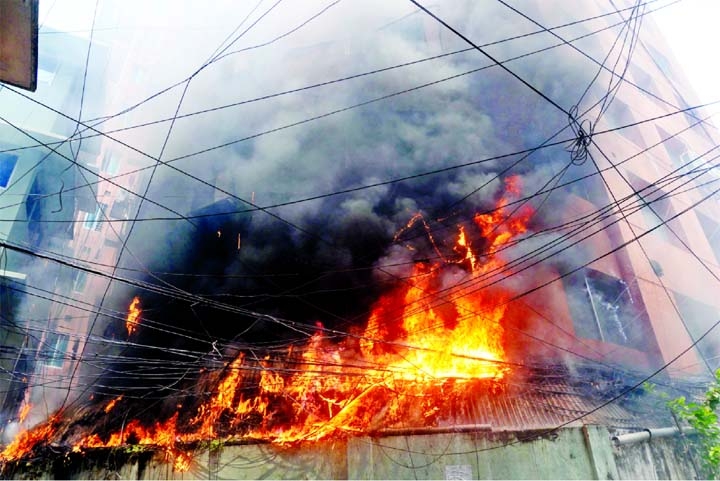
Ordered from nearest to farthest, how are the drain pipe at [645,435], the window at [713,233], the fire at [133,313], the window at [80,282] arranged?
1. the drain pipe at [645,435]
2. the fire at [133,313]
3. the window at [713,233]
4. the window at [80,282]

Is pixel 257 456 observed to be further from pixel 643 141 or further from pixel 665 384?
pixel 643 141

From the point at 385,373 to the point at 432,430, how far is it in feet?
7.79

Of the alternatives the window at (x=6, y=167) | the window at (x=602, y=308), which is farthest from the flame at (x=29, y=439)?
the window at (x=602, y=308)

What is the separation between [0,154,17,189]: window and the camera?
13.8 m

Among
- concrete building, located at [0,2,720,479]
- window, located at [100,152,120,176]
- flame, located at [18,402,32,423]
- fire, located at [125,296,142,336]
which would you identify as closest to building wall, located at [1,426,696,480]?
concrete building, located at [0,2,720,479]

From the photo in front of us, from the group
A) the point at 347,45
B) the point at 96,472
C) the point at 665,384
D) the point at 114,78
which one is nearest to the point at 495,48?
the point at 347,45

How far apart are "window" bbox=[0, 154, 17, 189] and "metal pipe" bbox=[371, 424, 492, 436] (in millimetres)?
14857

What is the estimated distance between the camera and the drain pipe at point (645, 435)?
840 cm

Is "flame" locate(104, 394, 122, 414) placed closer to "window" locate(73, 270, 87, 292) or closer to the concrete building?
the concrete building

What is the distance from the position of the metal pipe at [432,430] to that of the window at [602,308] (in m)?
5.77

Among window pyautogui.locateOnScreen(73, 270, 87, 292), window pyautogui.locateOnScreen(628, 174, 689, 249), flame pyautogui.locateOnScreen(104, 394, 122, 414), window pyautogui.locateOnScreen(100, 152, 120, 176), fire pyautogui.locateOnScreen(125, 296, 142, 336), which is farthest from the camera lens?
window pyautogui.locateOnScreen(100, 152, 120, 176)

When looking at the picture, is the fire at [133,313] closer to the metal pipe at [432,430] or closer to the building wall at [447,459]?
the building wall at [447,459]

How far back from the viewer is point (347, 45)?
818 inches

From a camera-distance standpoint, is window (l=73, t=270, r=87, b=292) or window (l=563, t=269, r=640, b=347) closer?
window (l=563, t=269, r=640, b=347)
